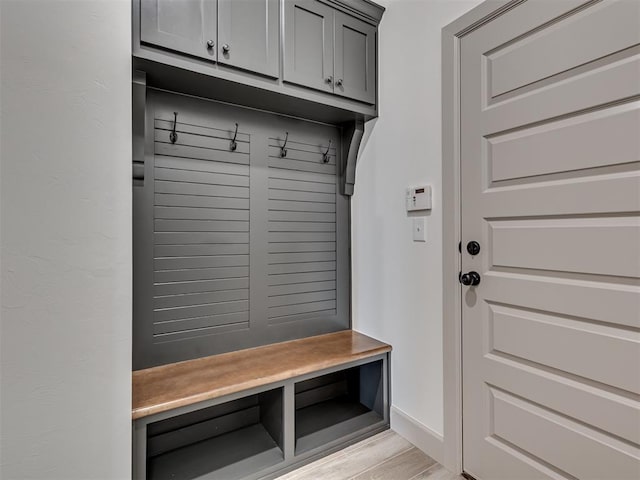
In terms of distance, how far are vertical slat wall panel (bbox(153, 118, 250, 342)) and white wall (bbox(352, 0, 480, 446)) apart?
769 millimetres

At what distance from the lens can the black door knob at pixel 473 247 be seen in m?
1.45

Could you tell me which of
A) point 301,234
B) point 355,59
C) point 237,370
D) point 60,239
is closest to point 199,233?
point 301,234

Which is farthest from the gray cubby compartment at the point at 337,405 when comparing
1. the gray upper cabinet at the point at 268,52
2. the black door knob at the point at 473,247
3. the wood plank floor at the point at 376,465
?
the gray upper cabinet at the point at 268,52

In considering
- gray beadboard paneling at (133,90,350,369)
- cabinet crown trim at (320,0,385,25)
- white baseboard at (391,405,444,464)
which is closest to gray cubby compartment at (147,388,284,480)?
gray beadboard paneling at (133,90,350,369)

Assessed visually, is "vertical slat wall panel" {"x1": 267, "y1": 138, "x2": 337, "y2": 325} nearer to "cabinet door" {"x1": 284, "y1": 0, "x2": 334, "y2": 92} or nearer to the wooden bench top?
the wooden bench top

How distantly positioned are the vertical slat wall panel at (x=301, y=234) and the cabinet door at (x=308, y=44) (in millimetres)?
410

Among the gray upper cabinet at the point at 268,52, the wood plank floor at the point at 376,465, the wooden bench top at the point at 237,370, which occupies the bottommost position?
the wood plank floor at the point at 376,465

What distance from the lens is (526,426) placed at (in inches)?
51.4

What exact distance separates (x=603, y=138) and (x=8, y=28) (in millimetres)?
1551

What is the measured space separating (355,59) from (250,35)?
2.09 ft

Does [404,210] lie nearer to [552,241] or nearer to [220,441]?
[552,241]

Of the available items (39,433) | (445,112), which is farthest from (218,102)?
(39,433)

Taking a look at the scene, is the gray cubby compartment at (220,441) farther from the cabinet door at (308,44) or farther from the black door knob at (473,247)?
the cabinet door at (308,44)

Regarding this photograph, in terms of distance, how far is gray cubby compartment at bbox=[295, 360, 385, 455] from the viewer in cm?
178
